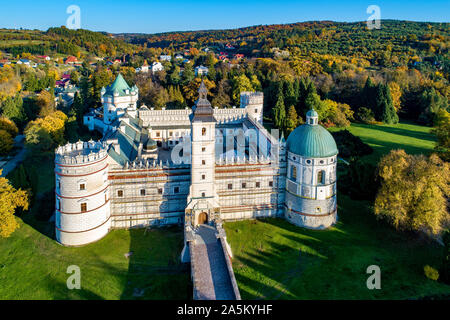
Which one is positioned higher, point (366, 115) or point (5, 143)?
point (366, 115)

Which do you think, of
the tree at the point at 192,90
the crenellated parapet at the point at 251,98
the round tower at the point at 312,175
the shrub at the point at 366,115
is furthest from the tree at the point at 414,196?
the tree at the point at 192,90

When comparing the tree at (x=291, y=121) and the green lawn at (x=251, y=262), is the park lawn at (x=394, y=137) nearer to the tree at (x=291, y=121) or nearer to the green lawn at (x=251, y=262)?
the tree at (x=291, y=121)

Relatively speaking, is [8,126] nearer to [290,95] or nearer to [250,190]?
[250,190]

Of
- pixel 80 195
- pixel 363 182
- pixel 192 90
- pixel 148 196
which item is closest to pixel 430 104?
pixel 363 182

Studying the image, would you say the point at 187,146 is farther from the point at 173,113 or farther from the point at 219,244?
the point at 219,244

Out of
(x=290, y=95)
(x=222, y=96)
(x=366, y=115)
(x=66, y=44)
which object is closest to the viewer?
(x=290, y=95)
